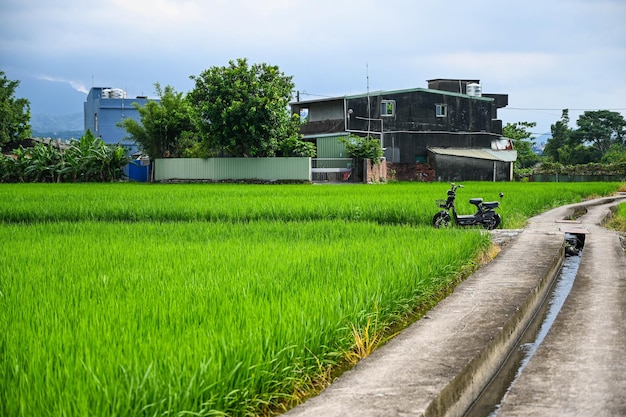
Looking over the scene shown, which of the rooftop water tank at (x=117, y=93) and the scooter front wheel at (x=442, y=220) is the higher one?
the rooftop water tank at (x=117, y=93)

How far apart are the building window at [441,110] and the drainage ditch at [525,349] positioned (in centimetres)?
3260

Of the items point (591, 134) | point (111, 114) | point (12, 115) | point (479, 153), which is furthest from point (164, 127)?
point (591, 134)

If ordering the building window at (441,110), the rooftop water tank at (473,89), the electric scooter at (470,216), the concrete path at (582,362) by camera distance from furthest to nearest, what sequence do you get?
the rooftop water tank at (473,89) → the building window at (441,110) → the electric scooter at (470,216) → the concrete path at (582,362)

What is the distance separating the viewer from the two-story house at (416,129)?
3941 centimetres

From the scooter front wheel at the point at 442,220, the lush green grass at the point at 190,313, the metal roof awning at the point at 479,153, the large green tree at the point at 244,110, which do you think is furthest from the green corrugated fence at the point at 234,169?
the lush green grass at the point at 190,313

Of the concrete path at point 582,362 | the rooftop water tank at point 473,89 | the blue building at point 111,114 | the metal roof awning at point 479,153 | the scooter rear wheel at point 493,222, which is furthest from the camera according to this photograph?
the blue building at point 111,114

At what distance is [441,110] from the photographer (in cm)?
4178

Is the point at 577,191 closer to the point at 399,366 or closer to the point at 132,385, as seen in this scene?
the point at 399,366

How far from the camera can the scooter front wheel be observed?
40.3 ft

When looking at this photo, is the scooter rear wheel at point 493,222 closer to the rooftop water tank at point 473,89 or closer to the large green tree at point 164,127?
the large green tree at point 164,127

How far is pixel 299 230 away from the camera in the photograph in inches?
411

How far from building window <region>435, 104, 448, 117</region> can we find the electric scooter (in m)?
29.5

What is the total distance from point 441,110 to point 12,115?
26.0 meters

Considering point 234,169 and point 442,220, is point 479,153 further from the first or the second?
point 442,220
